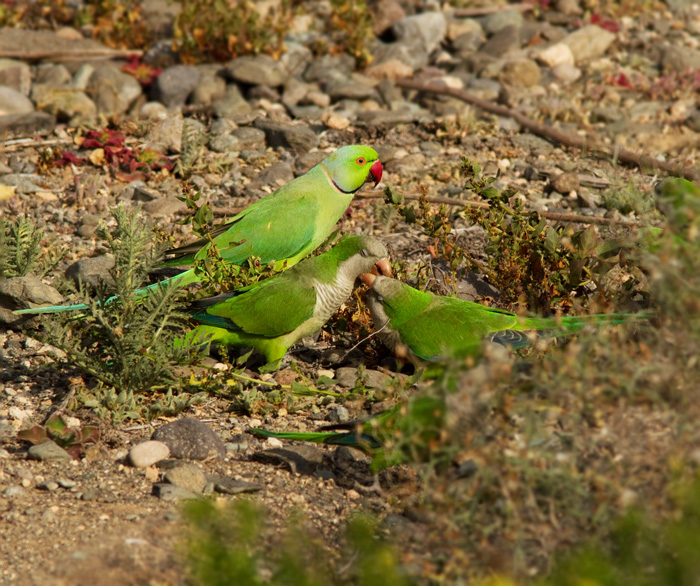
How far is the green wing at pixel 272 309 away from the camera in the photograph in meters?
4.11

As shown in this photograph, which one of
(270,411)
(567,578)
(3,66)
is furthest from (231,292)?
(3,66)

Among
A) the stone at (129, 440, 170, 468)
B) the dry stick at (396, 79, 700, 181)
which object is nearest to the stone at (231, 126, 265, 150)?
the dry stick at (396, 79, 700, 181)

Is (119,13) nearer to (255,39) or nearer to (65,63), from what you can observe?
(65,63)

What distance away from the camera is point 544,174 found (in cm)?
638

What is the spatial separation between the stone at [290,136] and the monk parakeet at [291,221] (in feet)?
4.40

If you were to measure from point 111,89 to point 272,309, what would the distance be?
428cm

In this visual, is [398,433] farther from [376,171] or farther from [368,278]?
[376,171]

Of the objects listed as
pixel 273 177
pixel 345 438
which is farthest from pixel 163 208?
pixel 345 438

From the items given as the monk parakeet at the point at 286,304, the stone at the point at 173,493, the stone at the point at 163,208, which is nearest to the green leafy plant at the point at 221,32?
the stone at the point at 163,208

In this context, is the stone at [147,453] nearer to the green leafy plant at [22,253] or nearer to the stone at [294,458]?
the stone at [294,458]

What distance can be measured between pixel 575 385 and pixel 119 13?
768 centimetres

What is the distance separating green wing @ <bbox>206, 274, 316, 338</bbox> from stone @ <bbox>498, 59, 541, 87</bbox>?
15.4 ft

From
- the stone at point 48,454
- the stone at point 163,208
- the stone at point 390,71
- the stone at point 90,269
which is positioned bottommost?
the stone at point 163,208

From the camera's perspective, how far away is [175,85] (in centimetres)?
755
